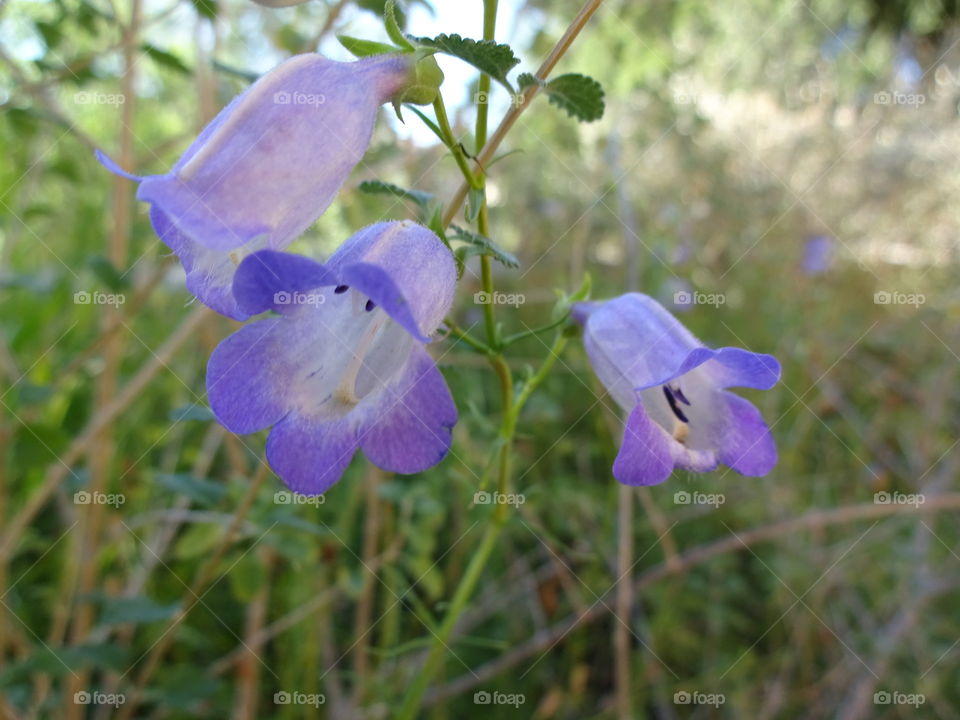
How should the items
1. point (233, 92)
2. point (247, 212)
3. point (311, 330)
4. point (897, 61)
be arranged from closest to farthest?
1. point (247, 212)
2. point (311, 330)
3. point (233, 92)
4. point (897, 61)

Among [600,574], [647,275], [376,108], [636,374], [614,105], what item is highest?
[376,108]

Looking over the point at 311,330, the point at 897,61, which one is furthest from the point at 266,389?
the point at 897,61

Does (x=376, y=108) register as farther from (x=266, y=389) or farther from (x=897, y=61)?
(x=897, y=61)

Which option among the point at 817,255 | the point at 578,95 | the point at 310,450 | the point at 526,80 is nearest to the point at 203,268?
the point at 310,450

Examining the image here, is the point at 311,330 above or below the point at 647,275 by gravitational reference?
above

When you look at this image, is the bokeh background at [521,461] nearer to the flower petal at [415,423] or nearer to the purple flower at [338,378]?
the purple flower at [338,378]

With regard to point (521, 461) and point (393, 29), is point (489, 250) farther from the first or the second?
point (521, 461)
